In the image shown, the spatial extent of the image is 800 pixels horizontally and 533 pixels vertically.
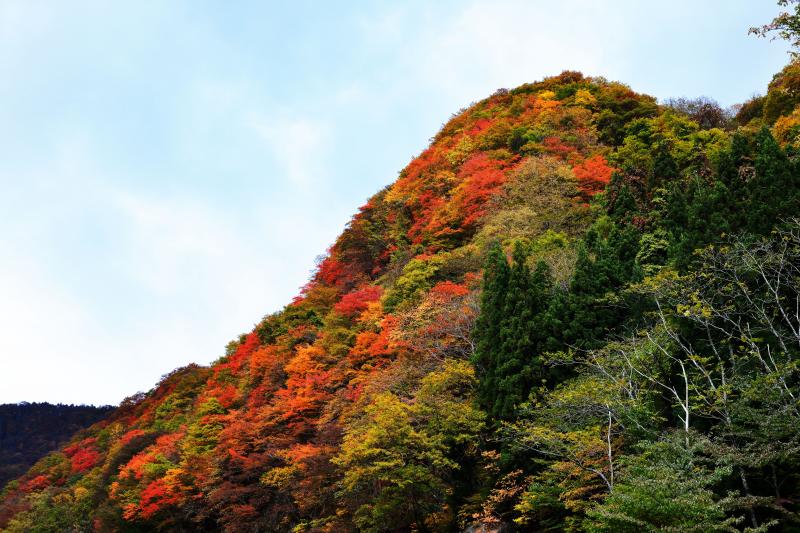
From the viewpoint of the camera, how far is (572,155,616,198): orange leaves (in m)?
34.8

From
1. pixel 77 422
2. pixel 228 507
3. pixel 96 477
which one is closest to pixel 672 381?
pixel 228 507

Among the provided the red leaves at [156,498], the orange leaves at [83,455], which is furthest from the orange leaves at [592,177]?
the orange leaves at [83,455]

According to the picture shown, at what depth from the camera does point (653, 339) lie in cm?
1700

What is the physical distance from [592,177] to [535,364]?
18530mm

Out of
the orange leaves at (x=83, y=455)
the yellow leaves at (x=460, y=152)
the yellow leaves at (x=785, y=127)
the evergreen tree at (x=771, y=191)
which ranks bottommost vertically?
the orange leaves at (x=83, y=455)

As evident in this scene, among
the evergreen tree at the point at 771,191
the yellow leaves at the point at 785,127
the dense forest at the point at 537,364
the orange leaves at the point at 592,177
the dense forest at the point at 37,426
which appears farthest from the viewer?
the dense forest at the point at 37,426

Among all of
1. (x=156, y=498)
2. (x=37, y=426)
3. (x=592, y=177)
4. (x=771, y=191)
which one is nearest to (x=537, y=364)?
(x=771, y=191)

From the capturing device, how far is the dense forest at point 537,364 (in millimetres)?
13891

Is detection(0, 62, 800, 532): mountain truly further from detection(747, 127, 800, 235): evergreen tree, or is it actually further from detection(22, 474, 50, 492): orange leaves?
detection(22, 474, 50, 492): orange leaves

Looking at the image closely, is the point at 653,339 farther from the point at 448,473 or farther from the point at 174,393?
the point at 174,393

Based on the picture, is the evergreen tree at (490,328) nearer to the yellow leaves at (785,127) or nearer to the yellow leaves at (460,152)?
the yellow leaves at (785,127)

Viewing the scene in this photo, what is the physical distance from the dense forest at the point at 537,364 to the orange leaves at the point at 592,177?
0.45 feet

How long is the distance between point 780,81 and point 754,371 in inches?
1310

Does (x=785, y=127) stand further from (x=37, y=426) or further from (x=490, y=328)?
(x=37, y=426)
